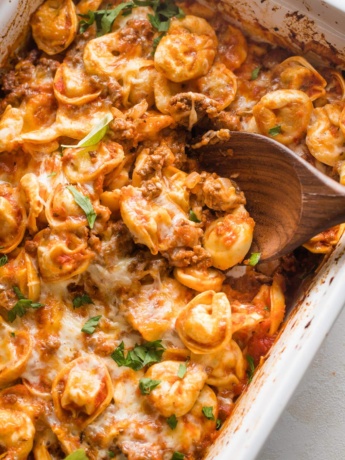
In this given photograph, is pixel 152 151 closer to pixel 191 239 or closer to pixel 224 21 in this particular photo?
pixel 191 239

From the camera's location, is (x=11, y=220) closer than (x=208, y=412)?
No

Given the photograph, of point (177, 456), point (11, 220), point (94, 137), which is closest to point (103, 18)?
point (94, 137)

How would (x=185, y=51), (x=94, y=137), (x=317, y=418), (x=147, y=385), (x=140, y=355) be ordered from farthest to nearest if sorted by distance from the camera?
(x=317, y=418) → (x=185, y=51) → (x=94, y=137) → (x=140, y=355) → (x=147, y=385)

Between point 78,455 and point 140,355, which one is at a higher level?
point 140,355

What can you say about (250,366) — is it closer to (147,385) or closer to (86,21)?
(147,385)

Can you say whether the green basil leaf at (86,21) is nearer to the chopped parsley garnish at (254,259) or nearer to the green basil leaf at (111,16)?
the green basil leaf at (111,16)

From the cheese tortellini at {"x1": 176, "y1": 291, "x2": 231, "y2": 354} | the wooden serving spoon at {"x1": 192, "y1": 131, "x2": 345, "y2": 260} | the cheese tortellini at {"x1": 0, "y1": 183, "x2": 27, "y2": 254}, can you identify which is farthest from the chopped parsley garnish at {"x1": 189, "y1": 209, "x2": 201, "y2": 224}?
the cheese tortellini at {"x1": 0, "y1": 183, "x2": 27, "y2": 254}
